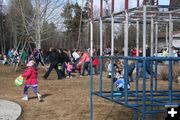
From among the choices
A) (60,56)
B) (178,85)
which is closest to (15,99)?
(178,85)

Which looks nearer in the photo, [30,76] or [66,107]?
[66,107]

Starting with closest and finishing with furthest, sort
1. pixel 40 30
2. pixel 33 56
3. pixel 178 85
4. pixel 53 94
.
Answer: pixel 53 94 → pixel 178 85 → pixel 33 56 → pixel 40 30

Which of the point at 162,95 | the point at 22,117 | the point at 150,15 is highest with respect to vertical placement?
the point at 150,15

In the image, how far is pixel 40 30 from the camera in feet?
138

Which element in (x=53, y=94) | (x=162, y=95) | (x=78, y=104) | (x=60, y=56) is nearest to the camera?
(x=162, y=95)

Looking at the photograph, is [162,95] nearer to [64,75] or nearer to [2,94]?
[2,94]

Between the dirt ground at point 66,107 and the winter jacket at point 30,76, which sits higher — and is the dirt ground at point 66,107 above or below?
below

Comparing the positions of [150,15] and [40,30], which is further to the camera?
[40,30]

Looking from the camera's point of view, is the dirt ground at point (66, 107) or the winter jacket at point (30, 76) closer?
the dirt ground at point (66, 107)

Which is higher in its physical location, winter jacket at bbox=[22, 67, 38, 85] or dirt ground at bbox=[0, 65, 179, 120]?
winter jacket at bbox=[22, 67, 38, 85]

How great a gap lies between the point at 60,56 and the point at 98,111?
34.7 ft

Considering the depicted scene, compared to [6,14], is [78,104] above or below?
below

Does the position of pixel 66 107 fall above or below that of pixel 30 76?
below

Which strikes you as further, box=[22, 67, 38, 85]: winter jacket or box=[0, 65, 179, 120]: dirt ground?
box=[22, 67, 38, 85]: winter jacket
